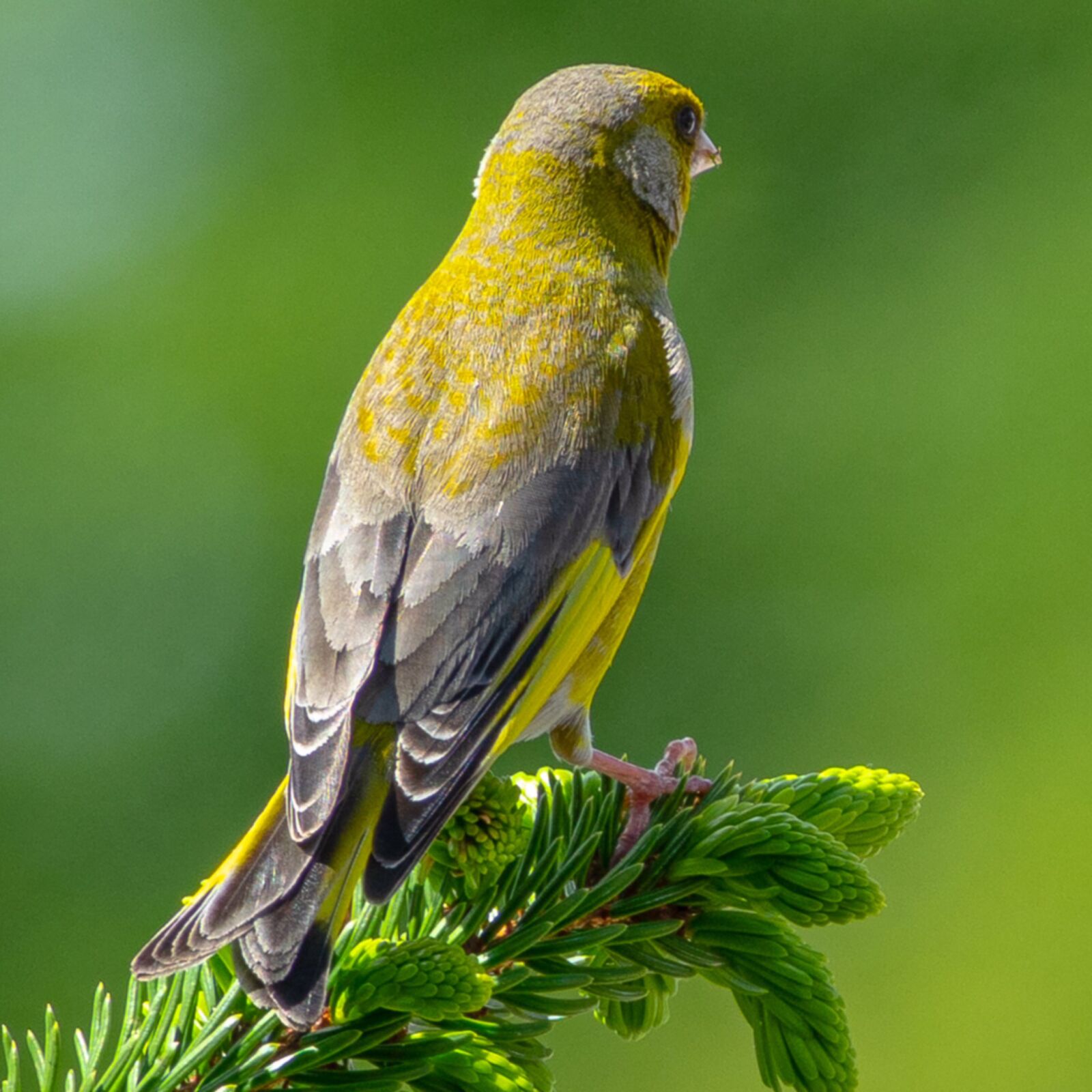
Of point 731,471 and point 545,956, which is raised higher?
point 731,471

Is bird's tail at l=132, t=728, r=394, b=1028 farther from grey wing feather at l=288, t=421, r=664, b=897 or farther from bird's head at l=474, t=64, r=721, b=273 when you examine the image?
bird's head at l=474, t=64, r=721, b=273

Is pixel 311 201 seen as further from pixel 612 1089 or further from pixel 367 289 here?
pixel 612 1089

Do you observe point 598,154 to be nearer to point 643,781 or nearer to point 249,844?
point 643,781

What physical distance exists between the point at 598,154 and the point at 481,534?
1245 millimetres

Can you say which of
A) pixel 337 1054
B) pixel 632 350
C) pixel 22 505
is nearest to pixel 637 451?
pixel 632 350

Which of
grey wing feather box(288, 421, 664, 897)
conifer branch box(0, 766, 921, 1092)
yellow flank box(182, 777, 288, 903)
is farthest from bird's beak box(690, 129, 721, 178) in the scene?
yellow flank box(182, 777, 288, 903)

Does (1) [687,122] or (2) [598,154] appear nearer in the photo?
(2) [598,154]

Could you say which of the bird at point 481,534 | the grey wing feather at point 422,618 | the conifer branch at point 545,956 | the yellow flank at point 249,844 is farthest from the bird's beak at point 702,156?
the yellow flank at point 249,844

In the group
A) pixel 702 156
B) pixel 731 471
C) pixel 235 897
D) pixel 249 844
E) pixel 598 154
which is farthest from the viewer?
pixel 731 471

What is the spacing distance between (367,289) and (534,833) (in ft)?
11.9

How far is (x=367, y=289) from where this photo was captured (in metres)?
5.79

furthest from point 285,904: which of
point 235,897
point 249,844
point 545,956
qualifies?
point 545,956

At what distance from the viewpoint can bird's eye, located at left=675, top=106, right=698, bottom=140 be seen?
3908 millimetres

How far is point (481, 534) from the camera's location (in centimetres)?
276
